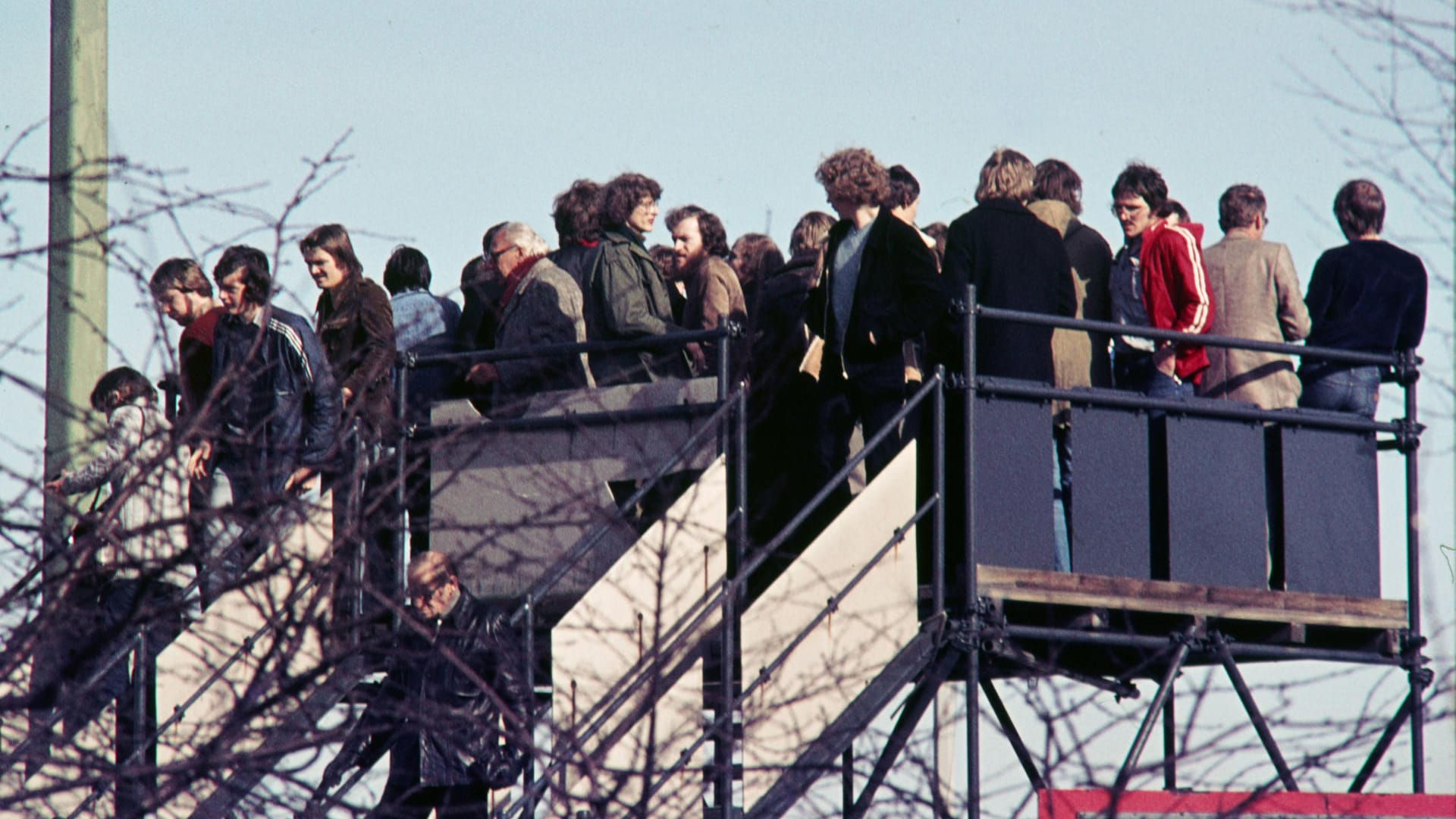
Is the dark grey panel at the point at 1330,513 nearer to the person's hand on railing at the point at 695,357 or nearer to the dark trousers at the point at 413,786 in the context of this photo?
the person's hand on railing at the point at 695,357

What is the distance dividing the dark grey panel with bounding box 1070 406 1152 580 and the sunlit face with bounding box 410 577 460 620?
245 cm

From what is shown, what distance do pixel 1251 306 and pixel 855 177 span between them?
1928 mm

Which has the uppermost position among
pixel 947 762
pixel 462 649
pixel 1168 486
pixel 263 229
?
pixel 263 229

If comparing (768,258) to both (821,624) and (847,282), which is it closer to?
(847,282)

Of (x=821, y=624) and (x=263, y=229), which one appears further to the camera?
(x=821, y=624)

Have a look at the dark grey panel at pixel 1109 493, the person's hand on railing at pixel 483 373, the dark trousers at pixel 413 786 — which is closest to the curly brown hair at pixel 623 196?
the person's hand on railing at pixel 483 373

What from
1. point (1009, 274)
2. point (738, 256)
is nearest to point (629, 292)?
point (738, 256)

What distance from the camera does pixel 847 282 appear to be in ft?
28.9

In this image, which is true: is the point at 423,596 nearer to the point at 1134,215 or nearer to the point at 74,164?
the point at 74,164

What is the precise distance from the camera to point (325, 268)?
9.84 m

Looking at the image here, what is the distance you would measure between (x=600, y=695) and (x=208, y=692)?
6.56ft

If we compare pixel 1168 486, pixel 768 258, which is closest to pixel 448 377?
pixel 768 258

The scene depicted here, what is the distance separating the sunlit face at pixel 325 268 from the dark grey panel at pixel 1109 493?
10.7 ft

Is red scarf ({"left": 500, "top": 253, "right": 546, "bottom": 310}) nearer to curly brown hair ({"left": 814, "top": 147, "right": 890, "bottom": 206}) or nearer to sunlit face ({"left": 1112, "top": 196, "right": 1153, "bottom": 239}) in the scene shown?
curly brown hair ({"left": 814, "top": 147, "right": 890, "bottom": 206})
